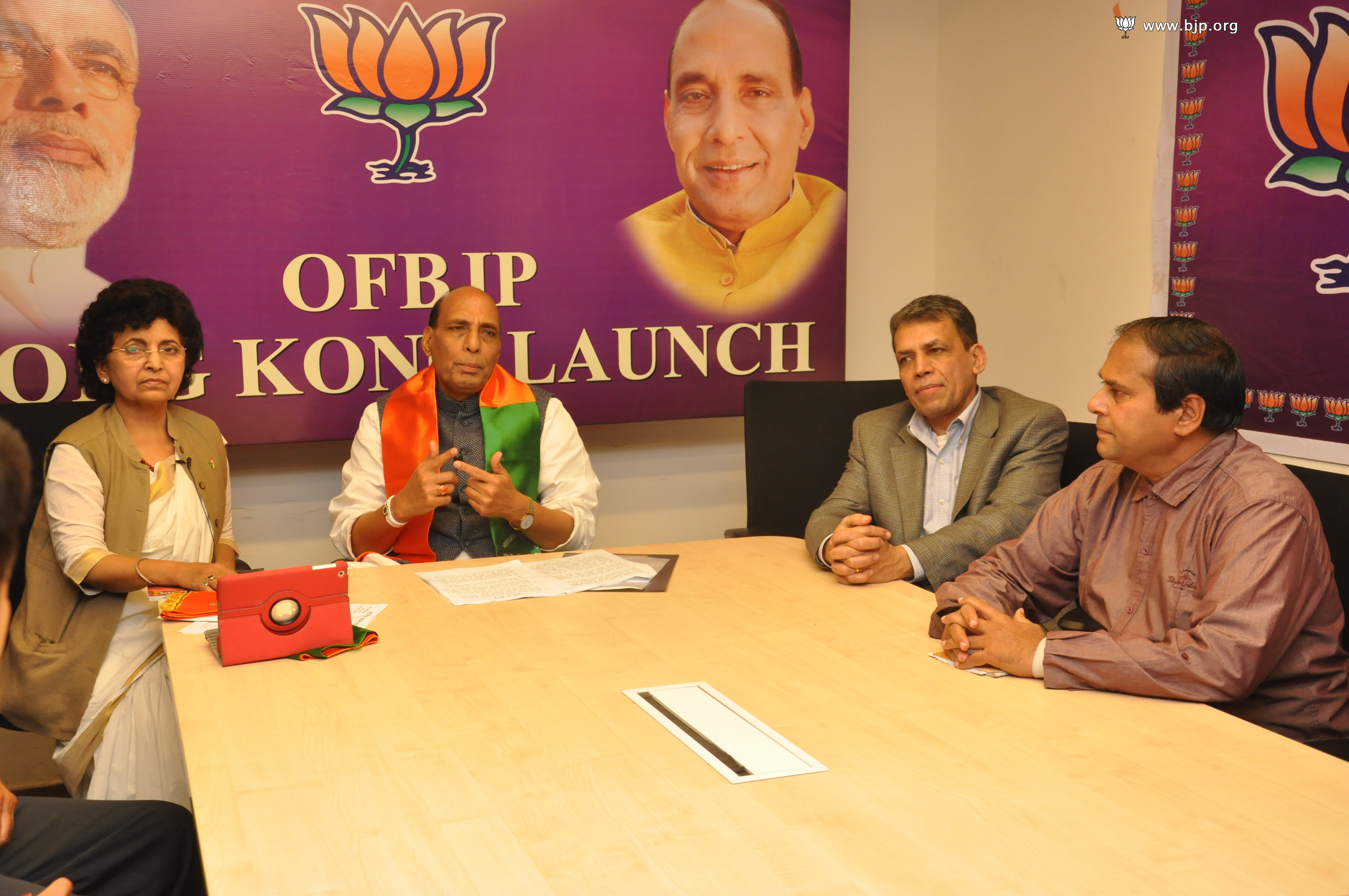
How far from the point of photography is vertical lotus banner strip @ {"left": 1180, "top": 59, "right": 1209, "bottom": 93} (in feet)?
9.50

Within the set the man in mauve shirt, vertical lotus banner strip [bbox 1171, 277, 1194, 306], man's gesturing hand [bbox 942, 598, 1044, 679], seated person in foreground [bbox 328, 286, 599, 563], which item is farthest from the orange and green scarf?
vertical lotus banner strip [bbox 1171, 277, 1194, 306]

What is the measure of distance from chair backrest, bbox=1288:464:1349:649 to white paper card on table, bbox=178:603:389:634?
67.2 inches

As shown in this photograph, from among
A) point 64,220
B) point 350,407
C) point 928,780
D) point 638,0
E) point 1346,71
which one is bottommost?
point 928,780

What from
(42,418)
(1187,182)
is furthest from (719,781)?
(1187,182)

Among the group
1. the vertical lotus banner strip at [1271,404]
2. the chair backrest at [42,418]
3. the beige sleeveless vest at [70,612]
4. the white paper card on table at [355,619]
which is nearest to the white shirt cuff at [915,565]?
the vertical lotus banner strip at [1271,404]

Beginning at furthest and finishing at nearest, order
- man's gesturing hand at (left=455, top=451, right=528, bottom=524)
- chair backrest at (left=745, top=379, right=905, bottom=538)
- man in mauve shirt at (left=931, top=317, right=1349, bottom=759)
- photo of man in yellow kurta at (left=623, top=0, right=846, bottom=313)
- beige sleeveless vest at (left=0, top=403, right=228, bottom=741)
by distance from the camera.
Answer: photo of man in yellow kurta at (left=623, top=0, right=846, bottom=313)
chair backrest at (left=745, top=379, right=905, bottom=538)
man's gesturing hand at (left=455, top=451, right=528, bottom=524)
beige sleeveless vest at (left=0, top=403, right=228, bottom=741)
man in mauve shirt at (left=931, top=317, right=1349, bottom=759)

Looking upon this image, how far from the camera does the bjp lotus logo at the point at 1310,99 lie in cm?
249

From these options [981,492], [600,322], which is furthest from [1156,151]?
[600,322]

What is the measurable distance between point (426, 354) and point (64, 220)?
1.06 m

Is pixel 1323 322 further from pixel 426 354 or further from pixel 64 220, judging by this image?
pixel 64 220

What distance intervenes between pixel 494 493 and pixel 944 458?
1201mm

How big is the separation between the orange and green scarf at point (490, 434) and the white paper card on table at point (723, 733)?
147cm

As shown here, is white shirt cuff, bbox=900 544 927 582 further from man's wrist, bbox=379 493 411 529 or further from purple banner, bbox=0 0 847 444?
purple banner, bbox=0 0 847 444

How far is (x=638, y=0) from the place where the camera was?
3512mm
